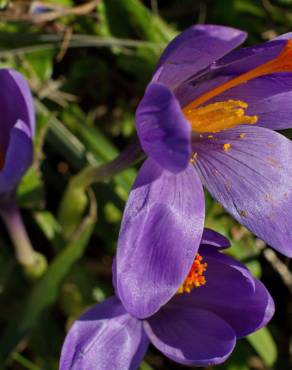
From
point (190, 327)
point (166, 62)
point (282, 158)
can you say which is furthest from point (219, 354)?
point (166, 62)

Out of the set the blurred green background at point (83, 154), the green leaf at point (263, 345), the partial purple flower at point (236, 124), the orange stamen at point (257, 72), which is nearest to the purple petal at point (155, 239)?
the partial purple flower at point (236, 124)

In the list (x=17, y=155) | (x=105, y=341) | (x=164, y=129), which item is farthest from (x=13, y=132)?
(x=105, y=341)

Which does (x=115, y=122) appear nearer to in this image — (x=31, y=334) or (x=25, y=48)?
(x=25, y=48)

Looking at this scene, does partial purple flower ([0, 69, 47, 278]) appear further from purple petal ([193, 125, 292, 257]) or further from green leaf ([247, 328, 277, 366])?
green leaf ([247, 328, 277, 366])

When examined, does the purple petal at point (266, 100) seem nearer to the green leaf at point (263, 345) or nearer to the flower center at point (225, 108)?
the flower center at point (225, 108)

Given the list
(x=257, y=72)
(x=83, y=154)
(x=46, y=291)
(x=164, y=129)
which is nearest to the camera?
(x=164, y=129)

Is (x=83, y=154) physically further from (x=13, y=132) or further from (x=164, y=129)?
(x=164, y=129)
